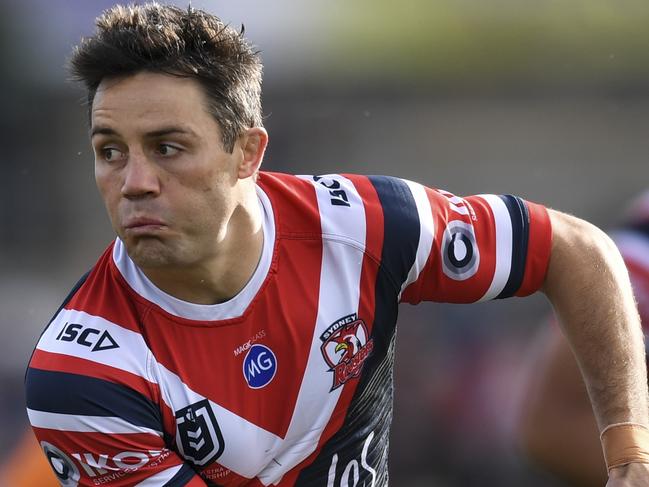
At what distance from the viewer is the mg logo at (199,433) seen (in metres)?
3.19

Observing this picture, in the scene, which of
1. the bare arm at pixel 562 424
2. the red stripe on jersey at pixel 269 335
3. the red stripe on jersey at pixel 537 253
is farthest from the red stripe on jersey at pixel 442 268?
the bare arm at pixel 562 424

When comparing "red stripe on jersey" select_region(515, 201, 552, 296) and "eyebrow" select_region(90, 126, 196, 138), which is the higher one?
"eyebrow" select_region(90, 126, 196, 138)

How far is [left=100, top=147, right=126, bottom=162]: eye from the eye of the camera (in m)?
3.15

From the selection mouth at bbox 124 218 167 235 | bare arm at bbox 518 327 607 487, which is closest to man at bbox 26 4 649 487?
mouth at bbox 124 218 167 235

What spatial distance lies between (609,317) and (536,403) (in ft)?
4.70

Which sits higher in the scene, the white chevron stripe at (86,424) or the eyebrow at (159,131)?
the eyebrow at (159,131)

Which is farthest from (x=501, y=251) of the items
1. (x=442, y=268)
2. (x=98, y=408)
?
(x=98, y=408)

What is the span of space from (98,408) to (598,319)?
1497 millimetres

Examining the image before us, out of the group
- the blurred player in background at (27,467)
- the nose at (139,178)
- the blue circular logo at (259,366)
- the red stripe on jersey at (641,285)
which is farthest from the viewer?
the blurred player in background at (27,467)

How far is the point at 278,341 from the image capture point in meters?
3.33

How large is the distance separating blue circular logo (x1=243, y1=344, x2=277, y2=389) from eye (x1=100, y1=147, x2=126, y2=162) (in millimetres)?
657

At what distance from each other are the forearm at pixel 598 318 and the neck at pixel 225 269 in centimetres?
92

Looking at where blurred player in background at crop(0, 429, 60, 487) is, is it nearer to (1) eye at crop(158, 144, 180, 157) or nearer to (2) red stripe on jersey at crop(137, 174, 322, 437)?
(2) red stripe on jersey at crop(137, 174, 322, 437)

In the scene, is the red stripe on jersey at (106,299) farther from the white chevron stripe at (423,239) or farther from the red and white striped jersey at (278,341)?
the white chevron stripe at (423,239)
